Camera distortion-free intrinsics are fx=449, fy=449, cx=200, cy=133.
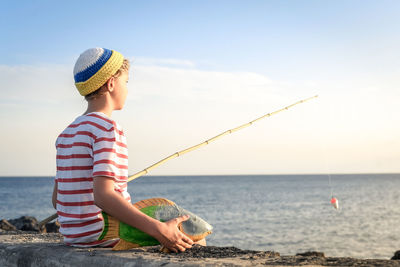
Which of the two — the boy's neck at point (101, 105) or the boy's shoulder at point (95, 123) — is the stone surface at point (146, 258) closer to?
the boy's shoulder at point (95, 123)

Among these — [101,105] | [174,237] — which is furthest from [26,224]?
[174,237]

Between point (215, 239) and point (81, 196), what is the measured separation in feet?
69.5

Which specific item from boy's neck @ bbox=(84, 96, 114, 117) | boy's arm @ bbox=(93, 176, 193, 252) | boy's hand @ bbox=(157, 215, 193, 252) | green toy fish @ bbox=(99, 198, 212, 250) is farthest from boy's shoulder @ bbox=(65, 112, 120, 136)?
boy's hand @ bbox=(157, 215, 193, 252)

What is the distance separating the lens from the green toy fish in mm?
2422

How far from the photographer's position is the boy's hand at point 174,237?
2.36m

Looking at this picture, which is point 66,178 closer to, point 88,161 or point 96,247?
point 88,161

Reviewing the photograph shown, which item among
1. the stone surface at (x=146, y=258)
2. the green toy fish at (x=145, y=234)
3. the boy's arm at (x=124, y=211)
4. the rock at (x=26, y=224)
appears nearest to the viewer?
the stone surface at (x=146, y=258)

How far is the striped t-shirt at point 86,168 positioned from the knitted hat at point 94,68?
0.62 feet

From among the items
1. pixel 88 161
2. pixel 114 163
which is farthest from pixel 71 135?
pixel 114 163

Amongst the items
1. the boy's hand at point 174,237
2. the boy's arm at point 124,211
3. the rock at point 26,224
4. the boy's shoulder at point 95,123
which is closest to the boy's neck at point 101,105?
the boy's shoulder at point 95,123

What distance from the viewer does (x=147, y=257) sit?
2.29 metres

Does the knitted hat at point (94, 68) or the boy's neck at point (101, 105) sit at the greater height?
the knitted hat at point (94, 68)

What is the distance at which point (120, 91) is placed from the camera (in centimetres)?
271

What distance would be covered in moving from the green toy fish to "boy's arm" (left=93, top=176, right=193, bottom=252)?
71 mm
